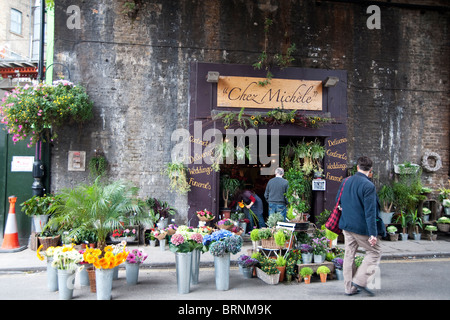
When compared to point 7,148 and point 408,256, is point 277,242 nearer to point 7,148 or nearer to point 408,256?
point 408,256

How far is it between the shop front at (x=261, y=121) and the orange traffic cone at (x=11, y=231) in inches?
158

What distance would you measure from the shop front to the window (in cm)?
1871

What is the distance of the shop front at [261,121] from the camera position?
912 centimetres

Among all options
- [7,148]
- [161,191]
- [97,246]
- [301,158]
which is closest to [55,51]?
[7,148]

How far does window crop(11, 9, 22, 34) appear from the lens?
21922mm

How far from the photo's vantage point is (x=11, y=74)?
16.9 metres

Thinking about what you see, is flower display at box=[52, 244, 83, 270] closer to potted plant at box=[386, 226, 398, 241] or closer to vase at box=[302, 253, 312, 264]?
vase at box=[302, 253, 312, 264]

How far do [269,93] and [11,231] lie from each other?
7077 mm

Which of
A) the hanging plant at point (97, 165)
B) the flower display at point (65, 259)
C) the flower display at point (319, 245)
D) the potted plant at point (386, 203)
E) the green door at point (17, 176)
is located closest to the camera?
the flower display at point (65, 259)

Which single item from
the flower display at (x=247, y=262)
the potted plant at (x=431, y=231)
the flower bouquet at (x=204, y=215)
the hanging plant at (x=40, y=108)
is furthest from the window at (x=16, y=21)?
the potted plant at (x=431, y=231)

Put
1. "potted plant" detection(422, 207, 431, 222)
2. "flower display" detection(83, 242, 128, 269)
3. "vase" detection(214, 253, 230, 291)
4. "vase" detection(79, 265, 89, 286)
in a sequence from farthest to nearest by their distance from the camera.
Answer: "potted plant" detection(422, 207, 431, 222) < "vase" detection(79, 265, 89, 286) < "vase" detection(214, 253, 230, 291) < "flower display" detection(83, 242, 128, 269)

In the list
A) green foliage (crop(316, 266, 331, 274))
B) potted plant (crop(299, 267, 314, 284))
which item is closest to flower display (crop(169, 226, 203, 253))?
potted plant (crop(299, 267, 314, 284))

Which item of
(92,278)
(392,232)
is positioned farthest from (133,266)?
(392,232)

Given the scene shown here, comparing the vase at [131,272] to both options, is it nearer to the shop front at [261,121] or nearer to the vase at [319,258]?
the vase at [319,258]
